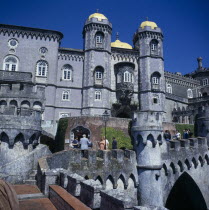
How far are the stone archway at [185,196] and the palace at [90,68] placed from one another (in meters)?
15.8

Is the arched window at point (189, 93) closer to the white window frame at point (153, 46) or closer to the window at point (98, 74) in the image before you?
the white window frame at point (153, 46)

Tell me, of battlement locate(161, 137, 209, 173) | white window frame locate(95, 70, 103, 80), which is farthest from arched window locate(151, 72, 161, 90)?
battlement locate(161, 137, 209, 173)

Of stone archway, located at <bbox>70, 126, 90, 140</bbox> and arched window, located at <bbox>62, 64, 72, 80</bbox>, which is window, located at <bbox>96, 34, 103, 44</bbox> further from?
stone archway, located at <bbox>70, 126, 90, 140</bbox>

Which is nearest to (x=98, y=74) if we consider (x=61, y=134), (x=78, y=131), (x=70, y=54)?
(x=70, y=54)

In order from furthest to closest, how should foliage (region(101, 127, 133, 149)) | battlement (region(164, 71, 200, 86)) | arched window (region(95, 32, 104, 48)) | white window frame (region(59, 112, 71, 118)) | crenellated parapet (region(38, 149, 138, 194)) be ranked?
1. battlement (region(164, 71, 200, 86))
2. arched window (region(95, 32, 104, 48))
3. white window frame (region(59, 112, 71, 118))
4. foliage (region(101, 127, 133, 149))
5. crenellated parapet (region(38, 149, 138, 194))

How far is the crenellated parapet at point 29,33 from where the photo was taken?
109ft

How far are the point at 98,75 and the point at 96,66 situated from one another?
1472 millimetres

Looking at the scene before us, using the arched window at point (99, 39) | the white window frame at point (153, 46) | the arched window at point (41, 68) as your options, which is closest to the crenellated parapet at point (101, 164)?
the arched window at point (41, 68)

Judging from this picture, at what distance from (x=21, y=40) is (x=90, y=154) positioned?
2686 cm

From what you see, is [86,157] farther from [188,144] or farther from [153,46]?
[153,46]

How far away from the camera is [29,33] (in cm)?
3391

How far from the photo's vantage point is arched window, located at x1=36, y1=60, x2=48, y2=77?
33463 mm

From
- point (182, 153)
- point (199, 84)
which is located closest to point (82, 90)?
point (182, 153)

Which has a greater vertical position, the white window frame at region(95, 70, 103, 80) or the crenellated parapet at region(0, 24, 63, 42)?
the crenellated parapet at region(0, 24, 63, 42)
